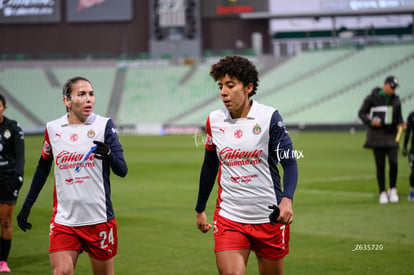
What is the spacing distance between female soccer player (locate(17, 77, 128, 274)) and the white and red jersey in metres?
0.96

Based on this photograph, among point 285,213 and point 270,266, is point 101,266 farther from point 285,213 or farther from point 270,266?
point 285,213

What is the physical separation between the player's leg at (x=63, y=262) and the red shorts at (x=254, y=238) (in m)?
1.23

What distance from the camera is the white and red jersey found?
6.55 m

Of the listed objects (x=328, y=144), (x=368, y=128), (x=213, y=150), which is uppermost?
(x=213, y=150)

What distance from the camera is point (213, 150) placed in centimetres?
682

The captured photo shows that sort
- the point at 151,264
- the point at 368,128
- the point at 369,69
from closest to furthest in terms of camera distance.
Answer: the point at 151,264, the point at 368,128, the point at 369,69

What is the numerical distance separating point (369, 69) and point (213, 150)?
57.9 m

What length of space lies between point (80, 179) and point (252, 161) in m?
1.53

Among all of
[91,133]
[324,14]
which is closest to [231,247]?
[91,133]

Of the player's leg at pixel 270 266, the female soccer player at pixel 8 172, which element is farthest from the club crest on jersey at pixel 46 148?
the female soccer player at pixel 8 172

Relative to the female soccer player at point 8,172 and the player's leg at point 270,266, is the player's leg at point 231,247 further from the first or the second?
the female soccer player at point 8,172

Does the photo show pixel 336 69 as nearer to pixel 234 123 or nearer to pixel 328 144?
pixel 328 144

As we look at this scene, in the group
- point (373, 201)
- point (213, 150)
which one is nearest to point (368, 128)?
point (373, 201)

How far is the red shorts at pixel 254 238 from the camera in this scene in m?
6.48
